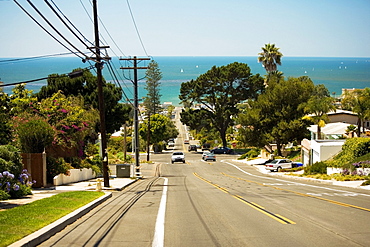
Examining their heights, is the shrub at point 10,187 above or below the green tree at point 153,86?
below

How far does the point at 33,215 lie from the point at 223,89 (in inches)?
2974

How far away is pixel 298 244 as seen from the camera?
987 cm

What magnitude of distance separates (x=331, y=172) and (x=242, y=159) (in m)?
35.2

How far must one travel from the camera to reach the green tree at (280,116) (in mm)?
63972

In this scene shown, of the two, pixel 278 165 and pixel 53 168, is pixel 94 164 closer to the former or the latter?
pixel 53 168

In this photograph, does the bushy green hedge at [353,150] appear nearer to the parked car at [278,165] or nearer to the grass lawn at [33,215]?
the parked car at [278,165]

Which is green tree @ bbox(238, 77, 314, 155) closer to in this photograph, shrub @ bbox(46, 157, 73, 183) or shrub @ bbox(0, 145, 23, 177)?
shrub @ bbox(46, 157, 73, 183)

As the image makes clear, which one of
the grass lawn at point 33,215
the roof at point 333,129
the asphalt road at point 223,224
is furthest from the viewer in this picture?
the roof at point 333,129

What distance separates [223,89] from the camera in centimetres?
8656

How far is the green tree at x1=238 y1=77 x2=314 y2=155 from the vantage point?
210 ft

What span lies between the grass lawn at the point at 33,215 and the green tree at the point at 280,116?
1967 inches

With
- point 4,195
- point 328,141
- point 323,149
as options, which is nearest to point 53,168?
point 4,195

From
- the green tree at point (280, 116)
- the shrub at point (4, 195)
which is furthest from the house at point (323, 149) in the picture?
the shrub at point (4, 195)

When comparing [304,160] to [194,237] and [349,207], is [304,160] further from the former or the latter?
[194,237]
